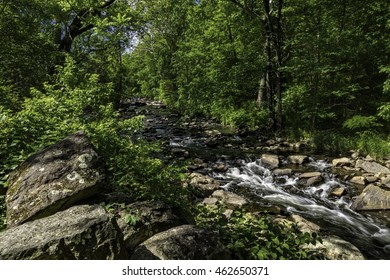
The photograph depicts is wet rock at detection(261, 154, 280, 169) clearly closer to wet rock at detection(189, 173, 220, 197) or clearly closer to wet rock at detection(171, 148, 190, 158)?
wet rock at detection(189, 173, 220, 197)

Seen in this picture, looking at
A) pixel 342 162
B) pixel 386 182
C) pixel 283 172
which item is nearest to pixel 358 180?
pixel 386 182

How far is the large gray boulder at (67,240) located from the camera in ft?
8.01

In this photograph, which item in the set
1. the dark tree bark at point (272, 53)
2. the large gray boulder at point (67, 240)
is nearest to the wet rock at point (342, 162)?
the dark tree bark at point (272, 53)

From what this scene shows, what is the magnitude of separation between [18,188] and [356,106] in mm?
15649

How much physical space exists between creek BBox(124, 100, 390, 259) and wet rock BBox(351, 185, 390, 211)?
175 millimetres

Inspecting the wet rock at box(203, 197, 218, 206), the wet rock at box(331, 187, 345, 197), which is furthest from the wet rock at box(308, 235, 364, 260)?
the wet rock at box(331, 187, 345, 197)

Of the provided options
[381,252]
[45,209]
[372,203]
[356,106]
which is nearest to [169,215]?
[45,209]

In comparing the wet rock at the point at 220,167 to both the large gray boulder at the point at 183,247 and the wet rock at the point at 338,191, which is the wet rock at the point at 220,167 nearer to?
the wet rock at the point at 338,191

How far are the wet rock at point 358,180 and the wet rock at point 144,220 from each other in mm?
7473

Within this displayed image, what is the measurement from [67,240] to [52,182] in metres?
1.29

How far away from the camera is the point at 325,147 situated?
12.8m

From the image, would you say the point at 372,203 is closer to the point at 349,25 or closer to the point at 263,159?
the point at 263,159

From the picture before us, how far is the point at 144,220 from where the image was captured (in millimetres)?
3477

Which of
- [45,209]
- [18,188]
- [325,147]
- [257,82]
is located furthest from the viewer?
[257,82]
